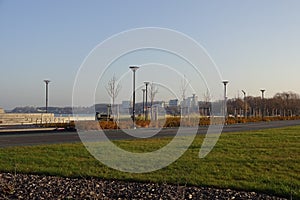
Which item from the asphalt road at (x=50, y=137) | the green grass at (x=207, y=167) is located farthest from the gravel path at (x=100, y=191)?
the asphalt road at (x=50, y=137)

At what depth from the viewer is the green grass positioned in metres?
8.60

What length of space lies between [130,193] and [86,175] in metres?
2.11

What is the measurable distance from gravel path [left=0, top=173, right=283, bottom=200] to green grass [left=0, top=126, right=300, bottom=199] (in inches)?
17.9

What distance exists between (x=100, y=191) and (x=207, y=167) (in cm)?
338

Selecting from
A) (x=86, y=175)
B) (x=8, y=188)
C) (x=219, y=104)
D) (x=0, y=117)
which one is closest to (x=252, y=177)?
(x=86, y=175)

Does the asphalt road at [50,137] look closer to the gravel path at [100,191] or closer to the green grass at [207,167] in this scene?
the green grass at [207,167]

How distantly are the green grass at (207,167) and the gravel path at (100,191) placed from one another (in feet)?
1.49

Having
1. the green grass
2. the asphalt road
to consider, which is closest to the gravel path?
the green grass

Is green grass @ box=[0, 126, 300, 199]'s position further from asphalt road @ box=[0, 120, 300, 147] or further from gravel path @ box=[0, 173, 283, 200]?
asphalt road @ box=[0, 120, 300, 147]

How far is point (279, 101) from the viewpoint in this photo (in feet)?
286

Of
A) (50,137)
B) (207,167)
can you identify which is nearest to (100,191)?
(207,167)

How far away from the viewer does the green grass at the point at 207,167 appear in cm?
860

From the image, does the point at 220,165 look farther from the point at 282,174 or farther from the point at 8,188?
the point at 8,188

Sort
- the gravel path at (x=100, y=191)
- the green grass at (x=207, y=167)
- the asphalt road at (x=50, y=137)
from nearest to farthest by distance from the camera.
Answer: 1. the gravel path at (x=100, y=191)
2. the green grass at (x=207, y=167)
3. the asphalt road at (x=50, y=137)
